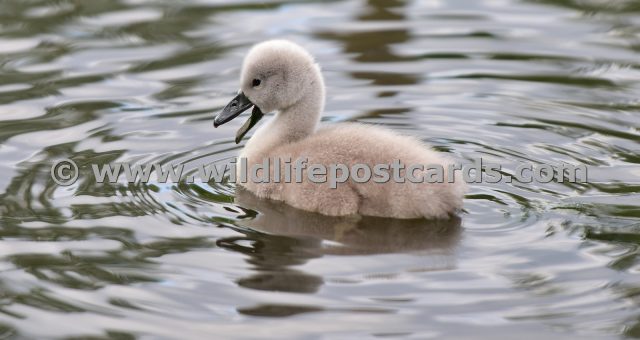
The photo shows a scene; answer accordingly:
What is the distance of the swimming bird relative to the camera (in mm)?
5602

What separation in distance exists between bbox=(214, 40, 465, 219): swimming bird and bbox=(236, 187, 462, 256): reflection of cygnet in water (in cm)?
5

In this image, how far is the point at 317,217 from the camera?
5738 mm

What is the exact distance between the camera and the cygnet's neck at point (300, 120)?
6.27 metres

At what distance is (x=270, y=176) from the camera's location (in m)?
6.07

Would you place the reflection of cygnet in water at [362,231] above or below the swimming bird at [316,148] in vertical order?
below

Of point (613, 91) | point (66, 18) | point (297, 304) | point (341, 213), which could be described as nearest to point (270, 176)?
point (341, 213)

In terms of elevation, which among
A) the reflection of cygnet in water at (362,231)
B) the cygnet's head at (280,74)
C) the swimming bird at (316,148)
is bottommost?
the reflection of cygnet in water at (362,231)

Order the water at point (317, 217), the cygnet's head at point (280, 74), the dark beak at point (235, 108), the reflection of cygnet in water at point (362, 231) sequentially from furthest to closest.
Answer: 1. the dark beak at point (235, 108)
2. the cygnet's head at point (280, 74)
3. the reflection of cygnet in water at point (362, 231)
4. the water at point (317, 217)

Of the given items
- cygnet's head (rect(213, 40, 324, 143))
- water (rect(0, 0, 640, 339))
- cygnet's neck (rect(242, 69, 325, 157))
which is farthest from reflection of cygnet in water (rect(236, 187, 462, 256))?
cygnet's head (rect(213, 40, 324, 143))

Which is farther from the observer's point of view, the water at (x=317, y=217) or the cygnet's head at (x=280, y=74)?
the cygnet's head at (x=280, y=74)

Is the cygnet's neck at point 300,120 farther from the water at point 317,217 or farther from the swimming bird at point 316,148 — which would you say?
the water at point 317,217

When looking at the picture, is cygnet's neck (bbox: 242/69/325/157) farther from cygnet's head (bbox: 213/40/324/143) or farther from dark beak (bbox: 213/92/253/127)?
dark beak (bbox: 213/92/253/127)

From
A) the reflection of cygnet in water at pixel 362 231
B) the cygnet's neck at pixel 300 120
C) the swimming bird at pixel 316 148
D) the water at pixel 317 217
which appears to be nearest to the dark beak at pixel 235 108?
the swimming bird at pixel 316 148

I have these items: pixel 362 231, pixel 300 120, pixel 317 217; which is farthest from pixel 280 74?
pixel 362 231
